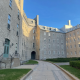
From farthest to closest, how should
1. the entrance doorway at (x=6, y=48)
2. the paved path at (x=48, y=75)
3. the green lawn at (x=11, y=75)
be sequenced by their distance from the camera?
the entrance doorway at (x=6, y=48) → the paved path at (x=48, y=75) → the green lawn at (x=11, y=75)

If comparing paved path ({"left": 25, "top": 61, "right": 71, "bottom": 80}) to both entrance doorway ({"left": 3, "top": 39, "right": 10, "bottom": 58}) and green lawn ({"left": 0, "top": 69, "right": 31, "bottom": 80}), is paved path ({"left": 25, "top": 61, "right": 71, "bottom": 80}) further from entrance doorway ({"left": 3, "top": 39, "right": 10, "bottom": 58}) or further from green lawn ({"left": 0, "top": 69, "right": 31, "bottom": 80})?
entrance doorway ({"left": 3, "top": 39, "right": 10, "bottom": 58})

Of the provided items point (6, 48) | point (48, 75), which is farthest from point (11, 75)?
point (6, 48)

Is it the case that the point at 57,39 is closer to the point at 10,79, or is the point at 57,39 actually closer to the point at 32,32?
the point at 32,32

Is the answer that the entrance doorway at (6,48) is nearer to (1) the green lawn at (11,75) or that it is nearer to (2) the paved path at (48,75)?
(1) the green lawn at (11,75)

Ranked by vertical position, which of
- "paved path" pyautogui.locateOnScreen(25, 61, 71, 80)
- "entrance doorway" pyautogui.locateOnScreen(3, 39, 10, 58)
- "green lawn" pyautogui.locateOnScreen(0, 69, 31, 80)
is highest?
"entrance doorway" pyautogui.locateOnScreen(3, 39, 10, 58)

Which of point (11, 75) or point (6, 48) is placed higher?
point (6, 48)

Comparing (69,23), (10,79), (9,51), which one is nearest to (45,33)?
(69,23)

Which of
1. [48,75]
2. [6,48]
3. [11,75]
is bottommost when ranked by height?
[48,75]

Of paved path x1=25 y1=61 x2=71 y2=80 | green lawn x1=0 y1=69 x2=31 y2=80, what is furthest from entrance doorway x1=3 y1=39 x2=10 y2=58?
paved path x1=25 y1=61 x2=71 y2=80

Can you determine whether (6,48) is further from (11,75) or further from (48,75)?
(48,75)

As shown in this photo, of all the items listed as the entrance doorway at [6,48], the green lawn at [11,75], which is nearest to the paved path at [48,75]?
the green lawn at [11,75]

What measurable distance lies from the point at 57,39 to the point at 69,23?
49.5 ft

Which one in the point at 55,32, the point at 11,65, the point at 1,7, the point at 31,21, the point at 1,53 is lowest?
the point at 11,65

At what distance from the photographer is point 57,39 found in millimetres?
46156
